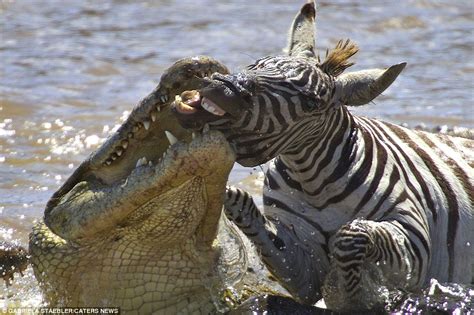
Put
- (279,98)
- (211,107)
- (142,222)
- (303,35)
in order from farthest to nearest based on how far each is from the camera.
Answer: (303,35) → (279,98) → (142,222) → (211,107)

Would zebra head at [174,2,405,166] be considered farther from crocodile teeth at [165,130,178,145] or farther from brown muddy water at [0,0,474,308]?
brown muddy water at [0,0,474,308]

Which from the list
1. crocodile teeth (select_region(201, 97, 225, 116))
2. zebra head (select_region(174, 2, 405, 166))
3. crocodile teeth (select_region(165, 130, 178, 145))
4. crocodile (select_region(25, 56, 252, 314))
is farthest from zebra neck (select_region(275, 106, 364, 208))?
crocodile teeth (select_region(165, 130, 178, 145))

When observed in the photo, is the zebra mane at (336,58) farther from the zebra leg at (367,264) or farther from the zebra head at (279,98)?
the zebra leg at (367,264)

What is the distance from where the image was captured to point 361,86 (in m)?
5.52

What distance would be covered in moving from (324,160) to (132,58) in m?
7.75

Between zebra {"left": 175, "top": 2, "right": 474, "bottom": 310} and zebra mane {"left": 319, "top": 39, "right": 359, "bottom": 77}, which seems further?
zebra mane {"left": 319, "top": 39, "right": 359, "bottom": 77}

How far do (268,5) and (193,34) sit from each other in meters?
2.20

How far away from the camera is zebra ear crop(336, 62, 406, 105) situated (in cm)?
549

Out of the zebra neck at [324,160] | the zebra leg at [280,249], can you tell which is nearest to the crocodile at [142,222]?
the zebra leg at [280,249]

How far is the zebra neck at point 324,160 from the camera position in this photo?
5645mm

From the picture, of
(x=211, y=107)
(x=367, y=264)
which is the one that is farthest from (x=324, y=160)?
(x=211, y=107)

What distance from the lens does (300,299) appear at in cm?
578

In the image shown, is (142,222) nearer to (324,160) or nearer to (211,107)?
(211,107)

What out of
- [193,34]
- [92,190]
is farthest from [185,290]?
[193,34]
